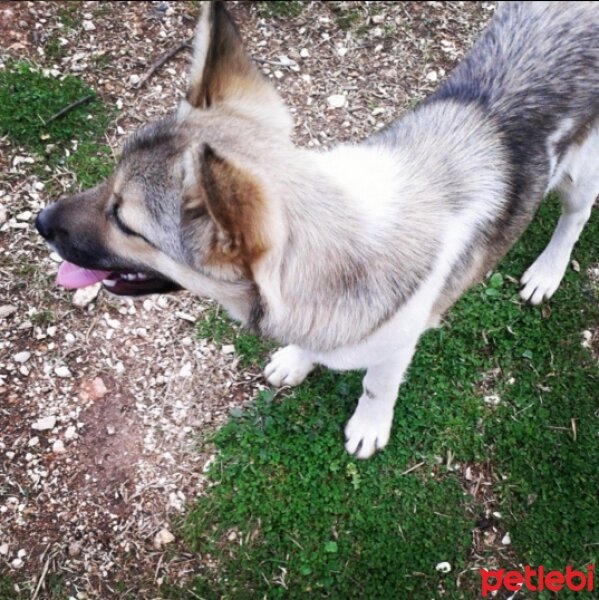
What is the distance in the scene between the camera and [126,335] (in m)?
3.80

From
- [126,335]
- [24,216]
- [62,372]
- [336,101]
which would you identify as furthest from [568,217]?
[24,216]

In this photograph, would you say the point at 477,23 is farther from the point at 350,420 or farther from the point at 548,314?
the point at 350,420

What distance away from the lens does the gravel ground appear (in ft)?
10.9

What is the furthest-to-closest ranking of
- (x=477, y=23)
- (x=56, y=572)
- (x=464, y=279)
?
1. (x=477, y=23)
2. (x=56, y=572)
3. (x=464, y=279)

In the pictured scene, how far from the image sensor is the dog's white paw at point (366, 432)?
3.45 metres

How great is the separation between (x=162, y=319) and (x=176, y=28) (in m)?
2.28

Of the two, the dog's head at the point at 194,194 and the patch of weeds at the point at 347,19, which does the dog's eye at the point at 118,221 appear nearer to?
the dog's head at the point at 194,194

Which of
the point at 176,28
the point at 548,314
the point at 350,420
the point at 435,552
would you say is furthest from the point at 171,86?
the point at 435,552

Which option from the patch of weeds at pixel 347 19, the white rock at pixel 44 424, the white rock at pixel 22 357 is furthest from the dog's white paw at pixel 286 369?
the patch of weeds at pixel 347 19

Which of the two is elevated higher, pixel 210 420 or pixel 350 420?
pixel 350 420

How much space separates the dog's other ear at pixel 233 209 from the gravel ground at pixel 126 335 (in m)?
1.82

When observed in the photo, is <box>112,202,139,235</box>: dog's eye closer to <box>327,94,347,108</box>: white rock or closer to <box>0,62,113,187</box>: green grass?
<box>0,62,113,187</box>: green grass

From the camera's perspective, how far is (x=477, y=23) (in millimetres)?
4895

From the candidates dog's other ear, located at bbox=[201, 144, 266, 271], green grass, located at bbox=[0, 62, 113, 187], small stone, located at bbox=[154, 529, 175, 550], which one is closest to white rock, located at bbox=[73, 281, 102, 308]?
green grass, located at bbox=[0, 62, 113, 187]
